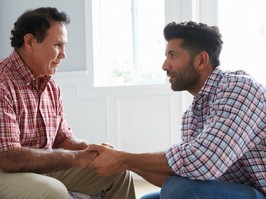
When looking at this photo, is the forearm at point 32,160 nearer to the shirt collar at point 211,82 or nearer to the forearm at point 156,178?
the forearm at point 156,178

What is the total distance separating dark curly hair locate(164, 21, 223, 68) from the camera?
1.71m

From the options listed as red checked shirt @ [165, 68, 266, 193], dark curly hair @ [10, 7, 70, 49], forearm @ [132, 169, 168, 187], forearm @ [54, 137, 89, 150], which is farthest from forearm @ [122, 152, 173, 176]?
dark curly hair @ [10, 7, 70, 49]

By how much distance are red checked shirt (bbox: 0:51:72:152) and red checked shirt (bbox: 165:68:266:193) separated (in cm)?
65

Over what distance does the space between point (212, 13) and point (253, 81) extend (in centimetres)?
219

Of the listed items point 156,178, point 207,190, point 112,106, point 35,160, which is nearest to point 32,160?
point 35,160

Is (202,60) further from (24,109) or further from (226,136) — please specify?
(24,109)

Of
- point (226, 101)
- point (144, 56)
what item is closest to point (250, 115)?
point (226, 101)

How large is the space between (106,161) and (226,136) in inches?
21.3

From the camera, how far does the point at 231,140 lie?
132cm

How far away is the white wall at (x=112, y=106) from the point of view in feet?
11.7

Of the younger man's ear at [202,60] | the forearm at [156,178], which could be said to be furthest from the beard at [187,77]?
the forearm at [156,178]

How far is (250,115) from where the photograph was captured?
1.35m

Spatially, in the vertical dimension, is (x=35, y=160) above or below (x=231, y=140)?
below

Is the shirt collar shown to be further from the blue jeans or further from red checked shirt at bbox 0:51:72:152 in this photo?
red checked shirt at bbox 0:51:72:152
